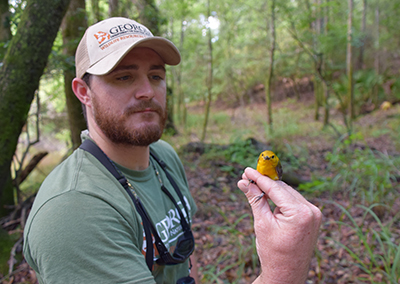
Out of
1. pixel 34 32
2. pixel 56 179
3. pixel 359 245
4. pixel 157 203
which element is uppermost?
pixel 34 32

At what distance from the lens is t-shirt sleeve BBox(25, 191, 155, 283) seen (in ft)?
3.07

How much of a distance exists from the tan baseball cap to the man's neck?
1.43 feet

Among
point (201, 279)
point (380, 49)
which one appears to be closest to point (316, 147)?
point (201, 279)

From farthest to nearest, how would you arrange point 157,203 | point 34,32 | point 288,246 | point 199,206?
point 199,206
point 34,32
point 157,203
point 288,246

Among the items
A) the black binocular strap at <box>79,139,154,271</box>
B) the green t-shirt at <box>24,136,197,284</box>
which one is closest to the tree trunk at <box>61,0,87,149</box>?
the black binocular strap at <box>79,139,154,271</box>

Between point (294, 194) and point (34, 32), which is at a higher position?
point (34, 32)

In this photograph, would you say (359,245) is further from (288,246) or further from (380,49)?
A: (380,49)

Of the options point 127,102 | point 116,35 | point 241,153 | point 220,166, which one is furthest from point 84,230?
point 241,153

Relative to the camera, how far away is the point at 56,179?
1.20m

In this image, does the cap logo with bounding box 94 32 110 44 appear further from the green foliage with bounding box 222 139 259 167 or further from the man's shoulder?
the green foliage with bounding box 222 139 259 167

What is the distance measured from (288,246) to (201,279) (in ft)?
7.74

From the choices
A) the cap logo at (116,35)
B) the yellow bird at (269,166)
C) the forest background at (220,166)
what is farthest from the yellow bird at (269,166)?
the forest background at (220,166)

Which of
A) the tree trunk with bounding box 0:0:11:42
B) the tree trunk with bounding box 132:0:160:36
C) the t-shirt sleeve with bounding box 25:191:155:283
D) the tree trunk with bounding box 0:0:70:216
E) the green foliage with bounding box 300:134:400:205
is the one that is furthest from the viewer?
the tree trunk with bounding box 132:0:160:36

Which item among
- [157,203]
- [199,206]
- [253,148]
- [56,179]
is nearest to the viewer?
[56,179]
